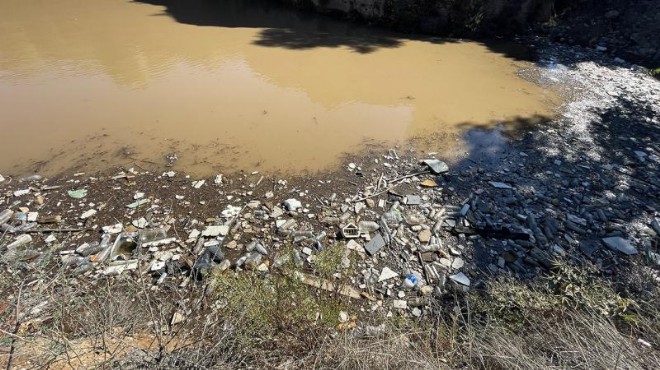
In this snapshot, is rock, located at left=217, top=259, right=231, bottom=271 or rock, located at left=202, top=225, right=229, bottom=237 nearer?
rock, located at left=217, top=259, right=231, bottom=271

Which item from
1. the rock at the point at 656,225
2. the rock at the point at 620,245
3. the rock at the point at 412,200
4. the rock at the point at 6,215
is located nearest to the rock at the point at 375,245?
the rock at the point at 412,200

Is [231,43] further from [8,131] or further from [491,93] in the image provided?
[491,93]

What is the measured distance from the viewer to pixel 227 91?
16.4 feet

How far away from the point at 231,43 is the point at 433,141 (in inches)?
170

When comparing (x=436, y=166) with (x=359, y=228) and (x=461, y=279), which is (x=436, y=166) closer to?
(x=359, y=228)

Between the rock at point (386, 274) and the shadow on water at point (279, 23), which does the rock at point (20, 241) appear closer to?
the rock at point (386, 274)

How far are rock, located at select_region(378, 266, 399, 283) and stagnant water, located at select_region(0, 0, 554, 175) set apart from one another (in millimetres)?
1402

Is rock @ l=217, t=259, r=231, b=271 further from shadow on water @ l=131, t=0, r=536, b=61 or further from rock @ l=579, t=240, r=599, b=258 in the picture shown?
shadow on water @ l=131, t=0, r=536, b=61

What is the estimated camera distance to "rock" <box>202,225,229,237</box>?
113 inches

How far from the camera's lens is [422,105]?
4.88 m

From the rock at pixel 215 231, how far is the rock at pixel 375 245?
1.10 m

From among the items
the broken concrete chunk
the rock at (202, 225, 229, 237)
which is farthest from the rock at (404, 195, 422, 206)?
the rock at (202, 225, 229, 237)

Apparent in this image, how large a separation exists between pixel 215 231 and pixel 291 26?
5894mm

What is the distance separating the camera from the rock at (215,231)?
2877 millimetres
